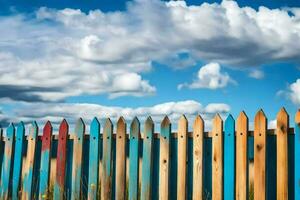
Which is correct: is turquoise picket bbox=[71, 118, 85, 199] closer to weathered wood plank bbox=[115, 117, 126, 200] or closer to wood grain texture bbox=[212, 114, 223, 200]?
weathered wood plank bbox=[115, 117, 126, 200]

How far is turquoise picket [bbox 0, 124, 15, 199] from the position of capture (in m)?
9.10

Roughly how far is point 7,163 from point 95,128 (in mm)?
2226

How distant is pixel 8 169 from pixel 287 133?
5.08 metres

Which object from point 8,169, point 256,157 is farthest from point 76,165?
point 256,157

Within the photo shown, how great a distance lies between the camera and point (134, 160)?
7.49 meters

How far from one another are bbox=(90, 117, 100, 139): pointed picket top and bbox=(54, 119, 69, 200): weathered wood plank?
21.8 inches

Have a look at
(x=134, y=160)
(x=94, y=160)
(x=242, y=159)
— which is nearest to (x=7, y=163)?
(x=94, y=160)

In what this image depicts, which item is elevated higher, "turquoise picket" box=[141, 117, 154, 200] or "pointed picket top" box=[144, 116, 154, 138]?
"pointed picket top" box=[144, 116, 154, 138]

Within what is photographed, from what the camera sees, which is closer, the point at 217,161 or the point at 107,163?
the point at 217,161

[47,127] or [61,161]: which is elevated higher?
[47,127]

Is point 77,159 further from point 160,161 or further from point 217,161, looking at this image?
point 217,161

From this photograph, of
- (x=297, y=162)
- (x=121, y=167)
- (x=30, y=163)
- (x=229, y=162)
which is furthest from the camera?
(x=30, y=163)

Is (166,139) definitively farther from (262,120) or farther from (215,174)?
(262,120)

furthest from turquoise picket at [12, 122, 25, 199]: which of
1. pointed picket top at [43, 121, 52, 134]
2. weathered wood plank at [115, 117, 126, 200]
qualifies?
weathered wood plank at [115, 117, 126, 200]
